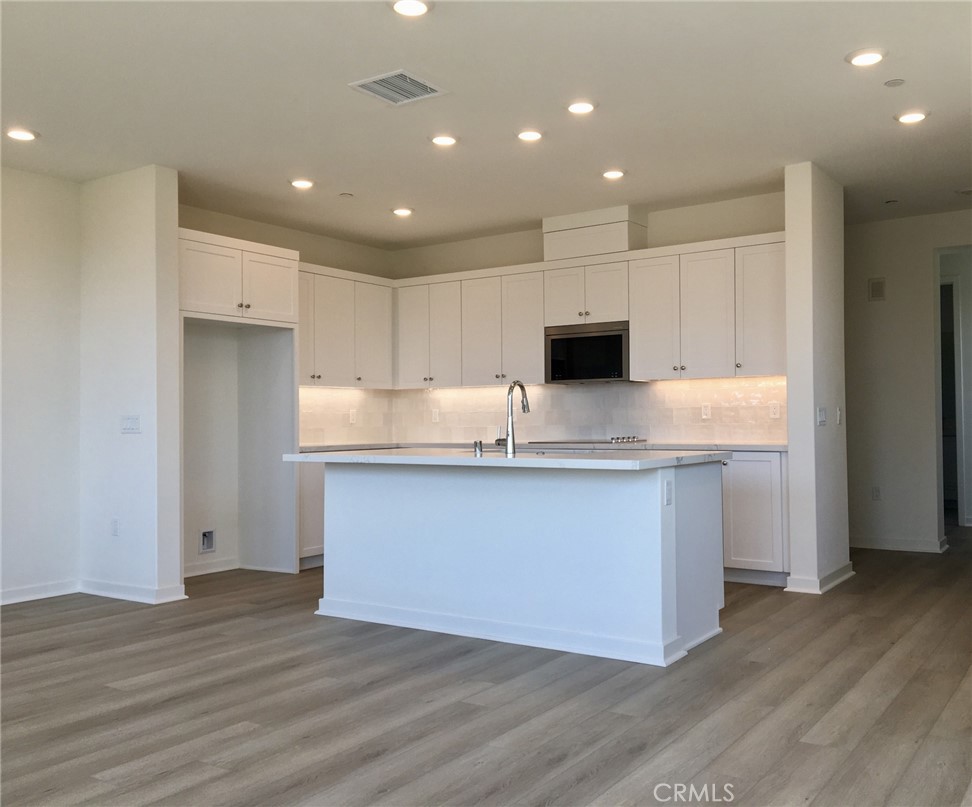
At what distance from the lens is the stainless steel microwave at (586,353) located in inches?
260

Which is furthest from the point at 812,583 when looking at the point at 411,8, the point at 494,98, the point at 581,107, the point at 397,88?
the point at 411,8

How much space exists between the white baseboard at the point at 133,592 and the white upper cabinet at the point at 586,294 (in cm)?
337

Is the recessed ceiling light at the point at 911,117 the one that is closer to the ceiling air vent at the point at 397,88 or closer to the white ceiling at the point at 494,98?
the white ceiling at the point at 494,98

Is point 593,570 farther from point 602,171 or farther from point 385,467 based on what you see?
point 602,171

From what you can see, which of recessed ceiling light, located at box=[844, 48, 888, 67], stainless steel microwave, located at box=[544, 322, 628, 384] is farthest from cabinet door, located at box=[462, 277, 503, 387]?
recessed ceiling light, located at box=[844, 48, 888, 67]

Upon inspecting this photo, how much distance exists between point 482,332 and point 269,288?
1861 millimetres

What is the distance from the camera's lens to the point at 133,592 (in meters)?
5.47

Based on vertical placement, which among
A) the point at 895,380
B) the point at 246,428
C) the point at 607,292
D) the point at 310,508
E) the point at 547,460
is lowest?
the point at 310,508

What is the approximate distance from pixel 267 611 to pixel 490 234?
3.94 m

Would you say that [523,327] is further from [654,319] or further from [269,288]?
[269,288]

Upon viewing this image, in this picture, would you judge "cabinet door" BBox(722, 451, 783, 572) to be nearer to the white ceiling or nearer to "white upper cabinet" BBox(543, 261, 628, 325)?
"white upper cabinet" BBox(543, 261, 628, 325)

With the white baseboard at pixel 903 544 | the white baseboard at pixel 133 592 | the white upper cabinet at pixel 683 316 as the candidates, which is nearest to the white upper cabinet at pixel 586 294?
the white upper cabinet at pixel 683 316

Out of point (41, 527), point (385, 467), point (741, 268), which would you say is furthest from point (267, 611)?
point (741, 268)

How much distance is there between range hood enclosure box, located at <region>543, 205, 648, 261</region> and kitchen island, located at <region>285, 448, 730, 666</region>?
8.06ft
